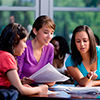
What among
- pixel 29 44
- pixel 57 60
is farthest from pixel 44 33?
pixel 57 60

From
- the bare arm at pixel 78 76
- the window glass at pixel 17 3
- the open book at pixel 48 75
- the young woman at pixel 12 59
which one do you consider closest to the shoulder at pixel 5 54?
the young woman at pixel 12 59

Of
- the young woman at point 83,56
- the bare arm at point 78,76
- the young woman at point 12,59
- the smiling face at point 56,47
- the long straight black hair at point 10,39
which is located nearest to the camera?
the young woman at point 12,59

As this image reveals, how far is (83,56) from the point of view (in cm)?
256

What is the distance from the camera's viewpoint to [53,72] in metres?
2.03

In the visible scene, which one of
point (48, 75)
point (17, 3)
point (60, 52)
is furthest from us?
point (17, 3)

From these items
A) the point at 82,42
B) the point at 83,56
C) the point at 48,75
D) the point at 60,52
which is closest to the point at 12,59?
the point at 48,75

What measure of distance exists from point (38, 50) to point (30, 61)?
16 centimetres

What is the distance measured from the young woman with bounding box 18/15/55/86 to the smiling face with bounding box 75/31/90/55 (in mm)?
300

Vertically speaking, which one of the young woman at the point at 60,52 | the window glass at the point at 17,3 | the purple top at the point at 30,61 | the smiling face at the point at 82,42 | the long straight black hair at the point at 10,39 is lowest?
the young woman at the point at 60,52

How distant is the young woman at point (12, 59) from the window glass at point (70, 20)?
3.18 meters

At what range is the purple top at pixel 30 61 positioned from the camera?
2.50 meters

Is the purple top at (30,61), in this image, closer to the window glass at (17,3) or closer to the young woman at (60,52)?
the young woman at (60,52)

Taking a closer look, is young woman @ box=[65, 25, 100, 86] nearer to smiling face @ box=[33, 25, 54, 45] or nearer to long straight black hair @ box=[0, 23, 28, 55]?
smiling face @ box=[33, 25, 54, 45]

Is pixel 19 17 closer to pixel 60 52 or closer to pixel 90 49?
pixel 60 52
